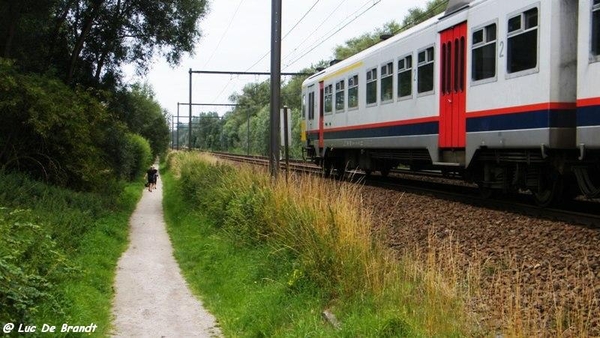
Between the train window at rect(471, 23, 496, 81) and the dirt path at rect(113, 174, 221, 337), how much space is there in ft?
19.0

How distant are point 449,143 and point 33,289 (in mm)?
8088

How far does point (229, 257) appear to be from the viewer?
1045 centimetres

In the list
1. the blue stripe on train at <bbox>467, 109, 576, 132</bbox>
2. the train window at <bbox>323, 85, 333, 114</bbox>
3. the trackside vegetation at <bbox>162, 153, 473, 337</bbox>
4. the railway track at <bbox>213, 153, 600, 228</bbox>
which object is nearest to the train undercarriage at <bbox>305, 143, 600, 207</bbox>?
the railway track at <bbox>213, 153, 600, 228</bbox>

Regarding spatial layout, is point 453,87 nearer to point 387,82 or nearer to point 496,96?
point 496,96

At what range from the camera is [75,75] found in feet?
76.6

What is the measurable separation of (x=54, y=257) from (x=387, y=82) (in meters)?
9.21

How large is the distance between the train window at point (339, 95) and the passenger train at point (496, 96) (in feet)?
6.36

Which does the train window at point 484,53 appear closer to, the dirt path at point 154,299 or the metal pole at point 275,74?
the metal pole at point 275,74

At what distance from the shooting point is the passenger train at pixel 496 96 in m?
8.80

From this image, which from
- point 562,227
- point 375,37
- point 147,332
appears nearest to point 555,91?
point 562,227

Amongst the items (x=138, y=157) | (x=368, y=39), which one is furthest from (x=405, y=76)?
(x=368, y=39)

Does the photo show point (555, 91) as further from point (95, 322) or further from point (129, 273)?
point (129, 273)

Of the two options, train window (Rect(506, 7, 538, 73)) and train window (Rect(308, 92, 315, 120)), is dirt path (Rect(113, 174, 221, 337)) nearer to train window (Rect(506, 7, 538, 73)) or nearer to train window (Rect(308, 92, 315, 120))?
train window (Rect(506, 7, 538, 73))

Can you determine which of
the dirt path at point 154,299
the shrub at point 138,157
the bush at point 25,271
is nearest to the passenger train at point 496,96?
the dirt path at point 154,299
